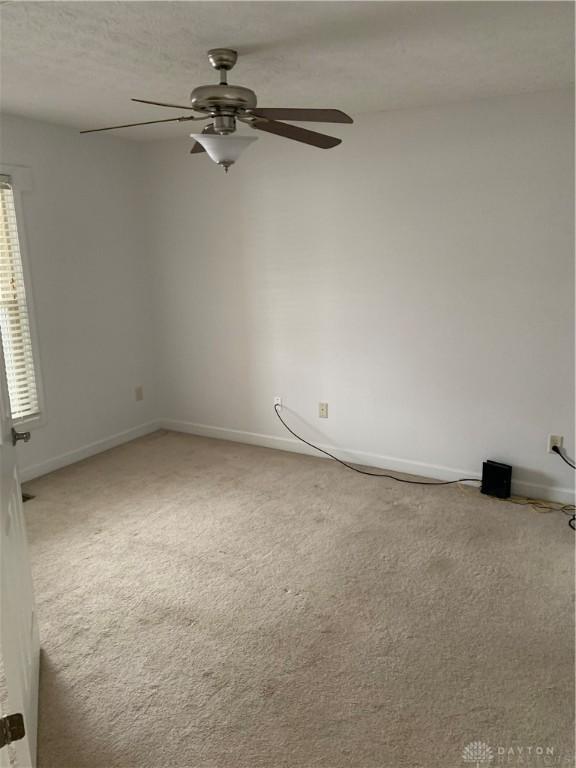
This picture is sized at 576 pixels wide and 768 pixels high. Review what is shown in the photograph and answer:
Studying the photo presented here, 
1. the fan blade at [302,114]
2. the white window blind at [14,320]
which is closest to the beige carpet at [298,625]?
the white window blind at [14,320]

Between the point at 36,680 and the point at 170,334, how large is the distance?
3150mm

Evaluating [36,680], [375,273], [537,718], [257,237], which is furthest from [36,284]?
[537,718]

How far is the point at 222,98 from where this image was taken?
81.7 inches

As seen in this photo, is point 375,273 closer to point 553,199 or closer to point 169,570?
point 553,199

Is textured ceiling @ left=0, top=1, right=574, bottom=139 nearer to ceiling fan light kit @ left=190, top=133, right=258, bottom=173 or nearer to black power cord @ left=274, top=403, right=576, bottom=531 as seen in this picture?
ceiling fan light kit @ left=190, top=133, right=258, bottom=173

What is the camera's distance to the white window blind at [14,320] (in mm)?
3600

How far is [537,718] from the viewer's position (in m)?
1.91

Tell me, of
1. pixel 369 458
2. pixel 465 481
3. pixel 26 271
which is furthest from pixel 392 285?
pixel 26 271

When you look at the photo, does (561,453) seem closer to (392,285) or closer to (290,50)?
(392,285)

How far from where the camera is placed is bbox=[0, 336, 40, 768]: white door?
141cm

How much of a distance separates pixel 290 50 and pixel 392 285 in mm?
1722

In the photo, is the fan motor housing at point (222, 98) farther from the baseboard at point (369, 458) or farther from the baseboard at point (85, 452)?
the baseboard at point (85, 452)

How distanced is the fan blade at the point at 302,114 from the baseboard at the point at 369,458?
2437 millimetres

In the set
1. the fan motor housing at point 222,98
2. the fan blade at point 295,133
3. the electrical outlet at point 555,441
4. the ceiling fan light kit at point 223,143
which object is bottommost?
the electrical outlet at point 555,441
